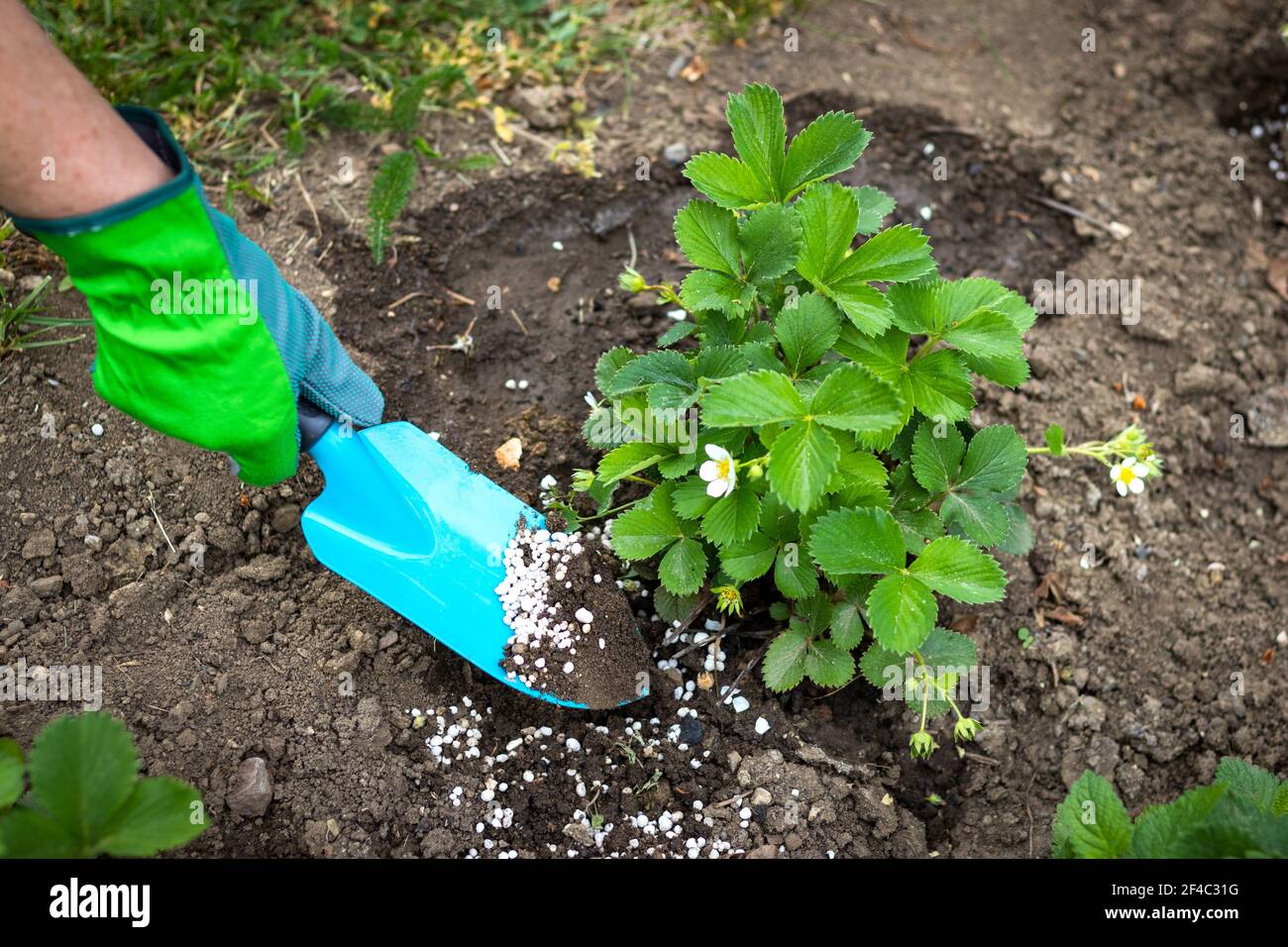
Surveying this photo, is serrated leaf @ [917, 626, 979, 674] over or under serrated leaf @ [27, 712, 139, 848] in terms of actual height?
under

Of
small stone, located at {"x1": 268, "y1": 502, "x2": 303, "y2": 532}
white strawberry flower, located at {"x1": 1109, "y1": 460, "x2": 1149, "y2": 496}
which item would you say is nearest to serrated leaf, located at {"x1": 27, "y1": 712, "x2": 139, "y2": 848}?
small stone, located at {"x1": 268, "y1": 502, "x2": 303, "y2": 532}

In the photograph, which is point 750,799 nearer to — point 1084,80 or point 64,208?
point 64,208

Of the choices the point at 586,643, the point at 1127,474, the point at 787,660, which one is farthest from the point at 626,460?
the point at 1127,474

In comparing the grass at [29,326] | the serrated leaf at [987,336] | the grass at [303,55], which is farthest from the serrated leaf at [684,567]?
the grass at [303,55]

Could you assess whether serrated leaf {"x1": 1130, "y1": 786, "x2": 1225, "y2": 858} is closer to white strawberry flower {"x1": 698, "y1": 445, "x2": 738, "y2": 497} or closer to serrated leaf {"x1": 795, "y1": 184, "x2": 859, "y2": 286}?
white strawberry flower {"x1": 698, "y1": 445, "x2": 738, "y2": 497}

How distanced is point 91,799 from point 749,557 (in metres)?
1.03

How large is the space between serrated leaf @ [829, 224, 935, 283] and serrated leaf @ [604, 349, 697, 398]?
1.01 ft

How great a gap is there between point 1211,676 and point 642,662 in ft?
4.02

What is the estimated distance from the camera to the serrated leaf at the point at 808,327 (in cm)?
167

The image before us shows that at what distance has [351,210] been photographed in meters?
2.40

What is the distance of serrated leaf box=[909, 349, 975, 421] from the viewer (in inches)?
66.7

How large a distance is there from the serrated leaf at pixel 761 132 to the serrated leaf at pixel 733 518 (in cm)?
51

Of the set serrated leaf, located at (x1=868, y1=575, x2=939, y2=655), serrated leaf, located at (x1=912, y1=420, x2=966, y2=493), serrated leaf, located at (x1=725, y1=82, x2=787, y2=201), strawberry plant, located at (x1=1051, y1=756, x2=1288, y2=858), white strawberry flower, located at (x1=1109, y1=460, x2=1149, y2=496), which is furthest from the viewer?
white strawberry flower, located at (x1=1109, y1=460, x2=1149, y2=496)
